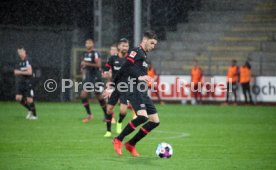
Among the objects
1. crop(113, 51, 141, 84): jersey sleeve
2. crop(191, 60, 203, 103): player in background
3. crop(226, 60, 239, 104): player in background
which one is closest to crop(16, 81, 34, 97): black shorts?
crop(113, 51, 141, 84): jersey sleeve

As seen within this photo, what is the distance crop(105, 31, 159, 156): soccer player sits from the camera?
11805 mm

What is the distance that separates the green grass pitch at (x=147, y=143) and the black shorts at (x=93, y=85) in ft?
3.29

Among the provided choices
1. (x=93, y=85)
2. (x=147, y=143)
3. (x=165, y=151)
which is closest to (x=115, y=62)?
(x=93, y=85)

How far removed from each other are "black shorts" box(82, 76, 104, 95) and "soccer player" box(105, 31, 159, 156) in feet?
25.2

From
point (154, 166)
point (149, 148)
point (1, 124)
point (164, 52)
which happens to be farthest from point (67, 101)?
point (154, 166)

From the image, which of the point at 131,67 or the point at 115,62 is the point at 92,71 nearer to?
the point at 115,62

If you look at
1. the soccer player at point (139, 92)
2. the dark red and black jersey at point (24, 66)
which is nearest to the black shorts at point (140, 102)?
the soccer player at point (139, 92)

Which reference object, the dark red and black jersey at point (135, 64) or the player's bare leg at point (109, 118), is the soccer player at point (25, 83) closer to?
the player's bare leg at point (109, 118)

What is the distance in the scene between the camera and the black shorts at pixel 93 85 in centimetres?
1972

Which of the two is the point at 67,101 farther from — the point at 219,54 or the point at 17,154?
the point at 17,154

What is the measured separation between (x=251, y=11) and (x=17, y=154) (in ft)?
85.9

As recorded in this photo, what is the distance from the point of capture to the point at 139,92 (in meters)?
11.9

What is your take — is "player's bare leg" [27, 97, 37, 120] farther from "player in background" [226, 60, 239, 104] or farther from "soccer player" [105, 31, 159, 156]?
"player in background" [226, 60, 239, 104]

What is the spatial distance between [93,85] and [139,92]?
26.7ft
